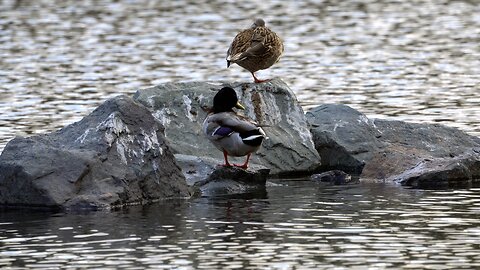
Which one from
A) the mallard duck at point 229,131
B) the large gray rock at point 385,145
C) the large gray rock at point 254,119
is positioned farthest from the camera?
the large gray rock at point 254,119

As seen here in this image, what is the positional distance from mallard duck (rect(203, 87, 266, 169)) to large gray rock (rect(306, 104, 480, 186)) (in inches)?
76.8

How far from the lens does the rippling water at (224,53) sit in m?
23.1

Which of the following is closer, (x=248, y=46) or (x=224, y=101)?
(x=224, y=101)

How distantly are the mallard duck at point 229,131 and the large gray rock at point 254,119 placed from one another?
1201mm

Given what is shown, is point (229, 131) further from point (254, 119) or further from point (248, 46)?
point (248, 46)

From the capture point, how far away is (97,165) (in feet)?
48.3

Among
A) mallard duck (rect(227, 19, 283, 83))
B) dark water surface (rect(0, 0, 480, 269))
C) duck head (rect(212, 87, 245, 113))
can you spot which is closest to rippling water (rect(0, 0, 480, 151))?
dark water surface (rect(0, 0, 480, 269))

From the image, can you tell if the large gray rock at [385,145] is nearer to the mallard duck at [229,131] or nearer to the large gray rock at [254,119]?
the large gray rock at [254,119]

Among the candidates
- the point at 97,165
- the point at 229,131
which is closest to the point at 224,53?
the point at 229,131

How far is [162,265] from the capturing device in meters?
11.3

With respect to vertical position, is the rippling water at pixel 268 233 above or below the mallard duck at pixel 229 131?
below

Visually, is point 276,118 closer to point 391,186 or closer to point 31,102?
point 391,186

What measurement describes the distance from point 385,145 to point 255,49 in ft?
6.73

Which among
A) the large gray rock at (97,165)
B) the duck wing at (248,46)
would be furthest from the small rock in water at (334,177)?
the large gray rock at (97,165)
